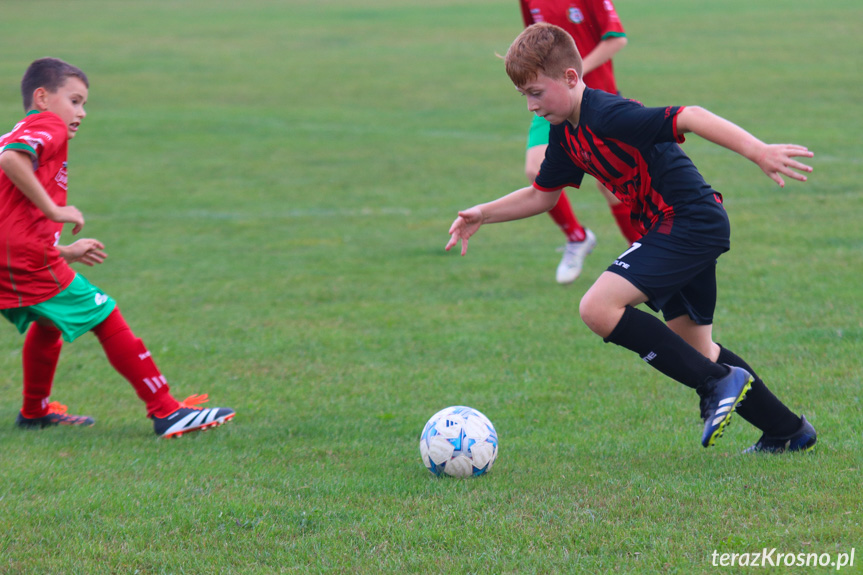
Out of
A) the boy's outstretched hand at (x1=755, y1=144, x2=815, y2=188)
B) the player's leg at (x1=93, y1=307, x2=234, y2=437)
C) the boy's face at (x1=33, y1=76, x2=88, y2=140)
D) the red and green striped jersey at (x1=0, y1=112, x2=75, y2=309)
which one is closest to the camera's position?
the boy's outstretched hand at (x1=755, y1=144, x2=815, y2=188)

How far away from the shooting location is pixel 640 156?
143 inches

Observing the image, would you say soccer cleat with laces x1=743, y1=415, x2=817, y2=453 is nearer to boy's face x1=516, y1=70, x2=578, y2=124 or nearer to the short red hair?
boy's face x1=516, y1=70, x2=578, y2=124

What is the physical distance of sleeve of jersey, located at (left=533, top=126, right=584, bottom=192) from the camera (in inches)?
157

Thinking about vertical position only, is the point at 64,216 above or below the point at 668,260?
above

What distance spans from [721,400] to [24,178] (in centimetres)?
329

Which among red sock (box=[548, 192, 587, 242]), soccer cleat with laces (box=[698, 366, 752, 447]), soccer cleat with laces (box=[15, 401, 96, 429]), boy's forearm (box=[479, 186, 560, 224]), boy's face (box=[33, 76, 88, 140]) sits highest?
boy's face (box=[33, 76, 88, 140])

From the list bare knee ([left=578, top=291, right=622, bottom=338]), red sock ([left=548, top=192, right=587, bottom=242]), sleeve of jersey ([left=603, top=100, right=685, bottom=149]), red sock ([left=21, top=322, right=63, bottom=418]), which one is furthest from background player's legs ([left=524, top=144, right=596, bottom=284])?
red sock ([left=21, top=322, right=63, bottom=418])

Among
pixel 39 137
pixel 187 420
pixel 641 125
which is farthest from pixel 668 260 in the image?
pixel 39 137

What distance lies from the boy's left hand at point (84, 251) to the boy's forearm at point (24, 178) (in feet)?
0.98

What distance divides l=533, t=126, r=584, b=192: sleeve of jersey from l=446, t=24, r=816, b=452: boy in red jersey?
0.08 metres

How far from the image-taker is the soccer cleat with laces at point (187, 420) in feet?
15.3

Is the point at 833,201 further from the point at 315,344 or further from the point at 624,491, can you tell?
the point at 624,491

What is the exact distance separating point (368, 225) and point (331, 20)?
109 feet

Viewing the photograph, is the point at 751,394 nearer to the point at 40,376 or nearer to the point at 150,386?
the point at 150,386
